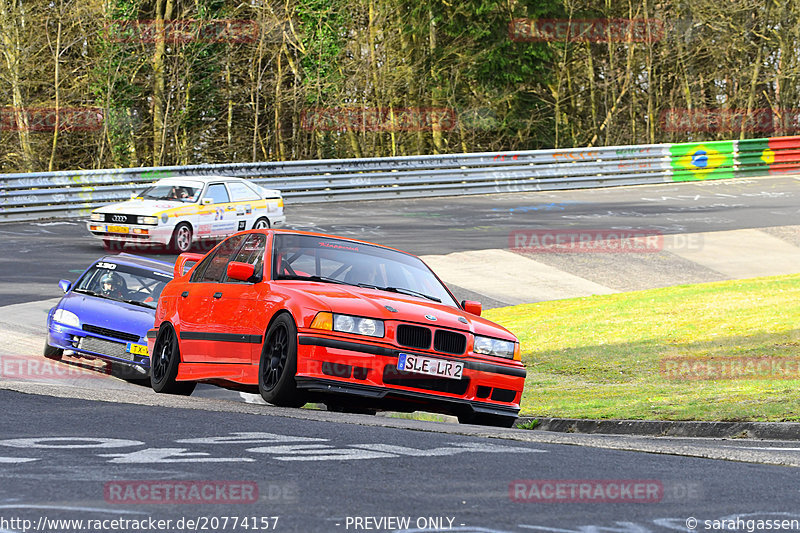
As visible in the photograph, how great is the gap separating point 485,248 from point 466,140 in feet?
62.1

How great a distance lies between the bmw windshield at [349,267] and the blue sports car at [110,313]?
11.7ft

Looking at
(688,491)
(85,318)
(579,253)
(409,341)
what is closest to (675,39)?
(579,253)

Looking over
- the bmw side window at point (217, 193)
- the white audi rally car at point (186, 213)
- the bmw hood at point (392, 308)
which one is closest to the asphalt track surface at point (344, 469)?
the bmw hood at point (392, 308)

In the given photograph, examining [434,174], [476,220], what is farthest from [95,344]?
[434,174]

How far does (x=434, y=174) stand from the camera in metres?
33.0

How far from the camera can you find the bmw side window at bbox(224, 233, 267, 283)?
968cm

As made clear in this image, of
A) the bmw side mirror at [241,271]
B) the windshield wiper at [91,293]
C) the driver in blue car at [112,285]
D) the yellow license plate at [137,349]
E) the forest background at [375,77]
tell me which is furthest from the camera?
the forest background at [375,77]

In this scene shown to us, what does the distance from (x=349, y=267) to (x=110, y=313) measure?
4.61 meters

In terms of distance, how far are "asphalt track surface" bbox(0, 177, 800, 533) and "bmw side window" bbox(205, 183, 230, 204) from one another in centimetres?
1293

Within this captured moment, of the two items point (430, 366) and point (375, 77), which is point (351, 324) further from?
point (375, 77)

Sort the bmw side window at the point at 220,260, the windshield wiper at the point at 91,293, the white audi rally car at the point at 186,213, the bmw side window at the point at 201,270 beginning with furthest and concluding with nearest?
the white audi rally car at the point at 186,213, the windshield wiper at the point at 91,293, the bmw side window at the point at 201,270, the bmw side window at the point at 220,260

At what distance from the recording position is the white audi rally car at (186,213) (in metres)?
21.8

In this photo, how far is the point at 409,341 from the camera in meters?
8.77

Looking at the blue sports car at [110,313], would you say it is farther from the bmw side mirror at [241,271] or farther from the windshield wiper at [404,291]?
the windshield wiper at [404,291]
